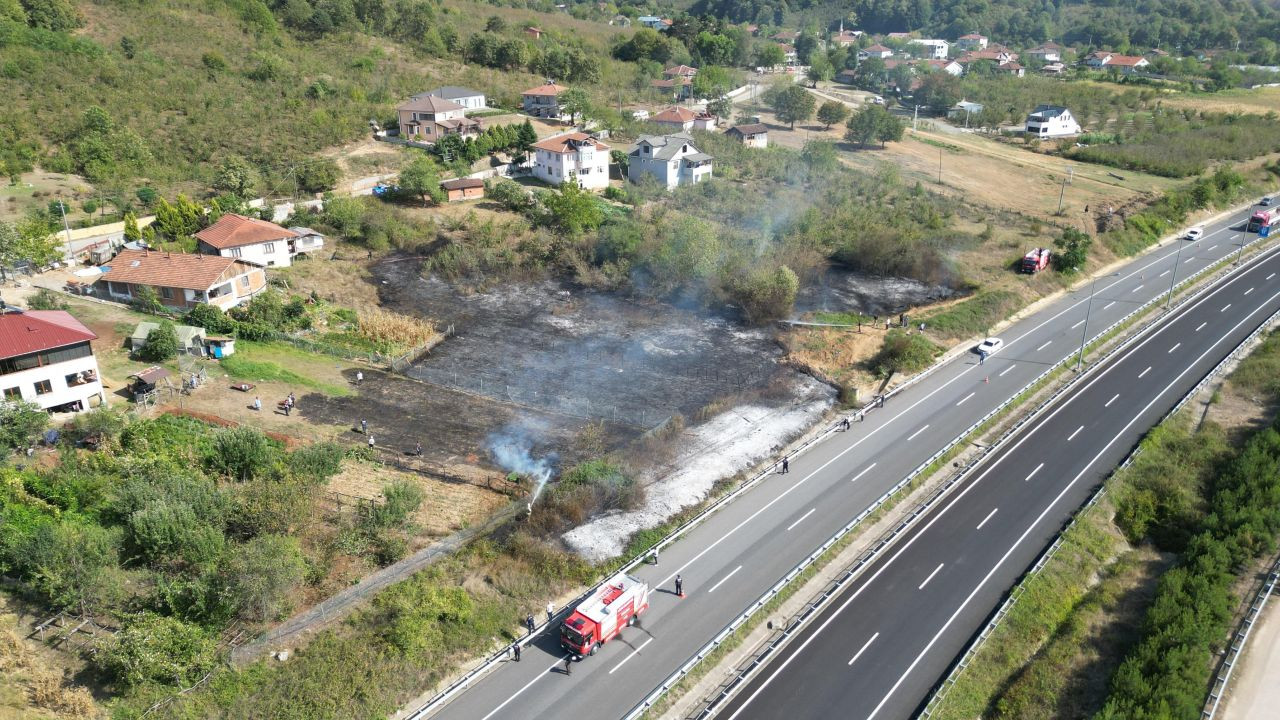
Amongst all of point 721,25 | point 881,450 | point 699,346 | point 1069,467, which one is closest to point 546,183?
point 699,346

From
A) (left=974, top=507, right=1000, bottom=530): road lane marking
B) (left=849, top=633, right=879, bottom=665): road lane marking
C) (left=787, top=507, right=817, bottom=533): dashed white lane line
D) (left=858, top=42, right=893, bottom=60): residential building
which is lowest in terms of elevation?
(left=849, top=633, right=879, bottom=665): road lane marking

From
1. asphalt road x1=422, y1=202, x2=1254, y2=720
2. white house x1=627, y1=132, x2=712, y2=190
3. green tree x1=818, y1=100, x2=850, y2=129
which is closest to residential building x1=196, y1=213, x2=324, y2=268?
white house x1=627, y1=132, x2=712, y2=190

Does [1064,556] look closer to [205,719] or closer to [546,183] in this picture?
[205,719]

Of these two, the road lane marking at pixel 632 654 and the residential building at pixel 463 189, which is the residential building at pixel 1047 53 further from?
the road lane marking at pixel 632 654

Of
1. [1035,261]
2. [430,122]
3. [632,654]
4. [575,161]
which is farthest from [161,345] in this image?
[1035,261]

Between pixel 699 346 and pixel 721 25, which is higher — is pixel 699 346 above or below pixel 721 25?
below

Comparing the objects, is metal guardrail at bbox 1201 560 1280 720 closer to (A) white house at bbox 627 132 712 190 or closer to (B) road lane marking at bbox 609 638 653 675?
(B) road lane marking at bbox 609 638 653 675
